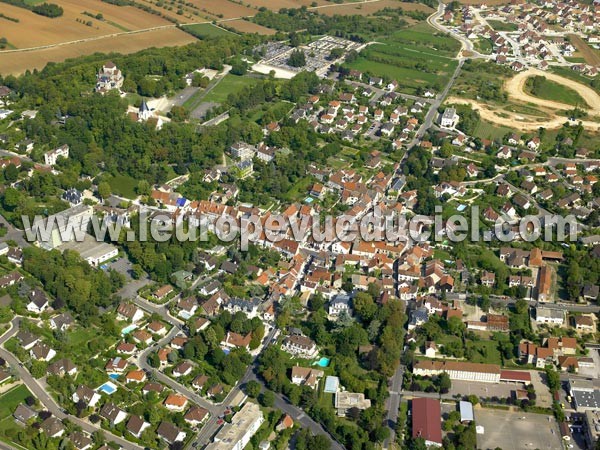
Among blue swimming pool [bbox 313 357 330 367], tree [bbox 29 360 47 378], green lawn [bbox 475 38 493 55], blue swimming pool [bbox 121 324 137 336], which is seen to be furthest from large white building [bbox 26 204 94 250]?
green lawn [bbox 475 38 493 55]

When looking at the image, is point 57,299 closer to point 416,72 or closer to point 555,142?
point 555,142

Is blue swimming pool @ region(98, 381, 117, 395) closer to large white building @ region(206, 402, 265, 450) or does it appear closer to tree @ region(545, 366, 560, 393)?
large white building @ region(206, 402, 265, 450)

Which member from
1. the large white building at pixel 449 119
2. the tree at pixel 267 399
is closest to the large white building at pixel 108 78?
the large white building at pixel 449 119

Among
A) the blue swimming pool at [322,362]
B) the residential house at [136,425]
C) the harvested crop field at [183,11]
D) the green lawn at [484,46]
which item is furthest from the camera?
the harvested crop field at [183,11]

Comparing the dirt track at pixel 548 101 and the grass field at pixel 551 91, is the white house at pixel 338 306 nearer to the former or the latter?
the dirt track at pixel 548 101

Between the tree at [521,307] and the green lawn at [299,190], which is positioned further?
the green lawn at [299,190]

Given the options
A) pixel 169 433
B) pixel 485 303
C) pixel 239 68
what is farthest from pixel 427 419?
pixel 239 68
